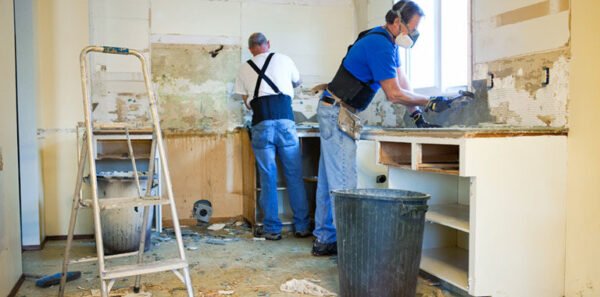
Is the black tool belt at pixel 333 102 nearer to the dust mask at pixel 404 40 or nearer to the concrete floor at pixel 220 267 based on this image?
the dust mask at pixel 404 40

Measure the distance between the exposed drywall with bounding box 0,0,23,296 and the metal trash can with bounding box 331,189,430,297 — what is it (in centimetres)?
176

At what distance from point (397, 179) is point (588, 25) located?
1.31m

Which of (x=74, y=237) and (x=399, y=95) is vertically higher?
(x=399, y=95)

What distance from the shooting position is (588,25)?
2.43 meters

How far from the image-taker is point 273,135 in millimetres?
4098

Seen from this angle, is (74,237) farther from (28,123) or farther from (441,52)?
(441,52)

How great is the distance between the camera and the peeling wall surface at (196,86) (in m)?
4.71

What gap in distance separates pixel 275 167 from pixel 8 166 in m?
1.96

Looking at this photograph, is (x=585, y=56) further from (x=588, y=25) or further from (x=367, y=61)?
(x=367, y=61)

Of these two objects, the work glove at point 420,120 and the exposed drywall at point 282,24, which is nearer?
the work glove at point 420,120

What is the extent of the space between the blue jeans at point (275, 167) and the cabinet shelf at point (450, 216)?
1.37m

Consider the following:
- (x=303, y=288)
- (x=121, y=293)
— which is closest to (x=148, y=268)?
(x=121, y=293)

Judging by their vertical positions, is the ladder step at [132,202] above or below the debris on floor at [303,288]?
above

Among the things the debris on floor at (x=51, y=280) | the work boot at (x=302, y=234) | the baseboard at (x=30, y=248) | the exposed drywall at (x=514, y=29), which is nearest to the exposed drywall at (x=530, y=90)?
the exposed drywall at (x=514, y=29)
